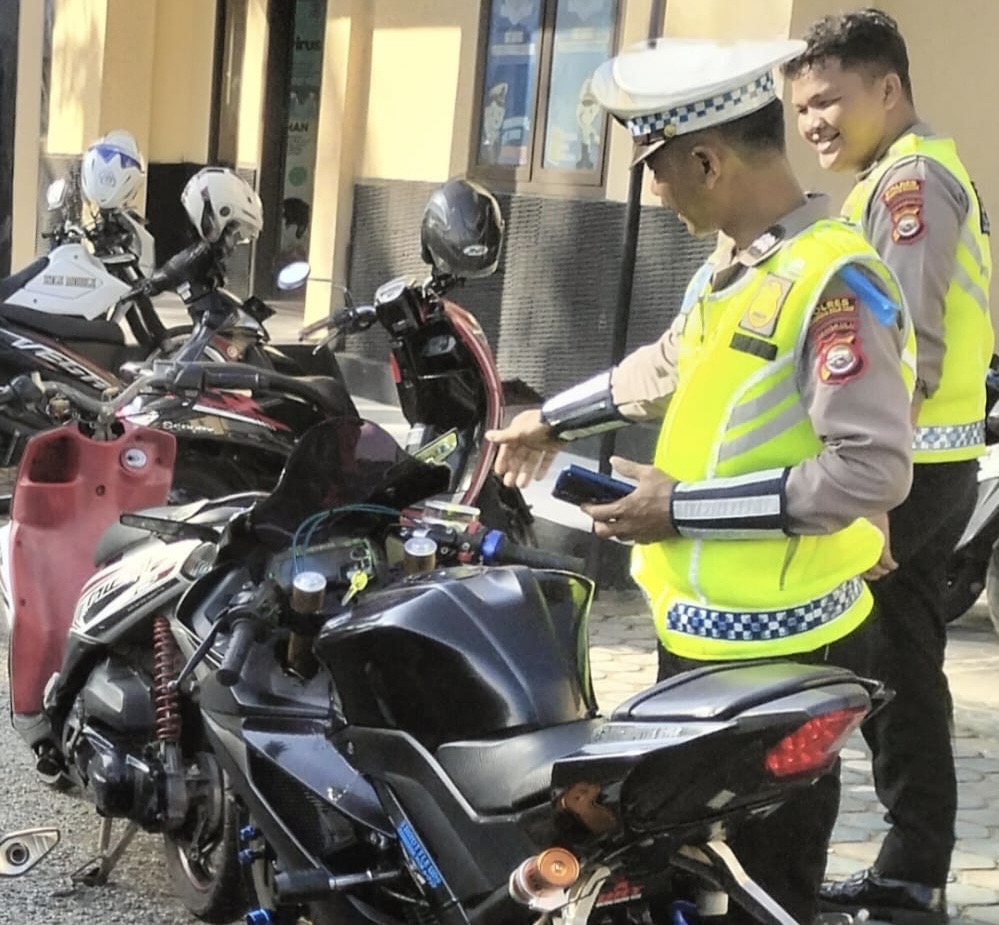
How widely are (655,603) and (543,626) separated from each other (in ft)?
0.61

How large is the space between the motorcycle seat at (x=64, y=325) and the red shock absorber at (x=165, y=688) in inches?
141

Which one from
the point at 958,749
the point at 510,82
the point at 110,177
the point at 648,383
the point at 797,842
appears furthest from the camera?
the point at 510,82

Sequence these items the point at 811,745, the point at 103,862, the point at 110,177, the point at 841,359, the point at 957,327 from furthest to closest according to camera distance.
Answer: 1. the point at 110,177
2. the point at 103,862
3. the point at 957,327
4. the point at 841,359
5. the point at 811,745

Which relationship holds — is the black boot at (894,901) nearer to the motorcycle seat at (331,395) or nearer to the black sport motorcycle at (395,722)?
the black sport motorcycle at (395,722)

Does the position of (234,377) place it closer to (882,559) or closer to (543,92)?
(882,559)

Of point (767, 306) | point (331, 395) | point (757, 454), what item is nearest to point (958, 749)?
point (331, 395)

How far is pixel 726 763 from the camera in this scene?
1.99 m

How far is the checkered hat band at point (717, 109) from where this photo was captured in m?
2.37

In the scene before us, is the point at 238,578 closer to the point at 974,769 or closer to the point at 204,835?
the point at 204,835

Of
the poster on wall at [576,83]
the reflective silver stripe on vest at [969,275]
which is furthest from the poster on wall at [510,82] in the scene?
the reflective silver stripe on vest at [969,275]

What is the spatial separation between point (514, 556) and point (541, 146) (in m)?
6.47

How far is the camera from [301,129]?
1383 centimetres

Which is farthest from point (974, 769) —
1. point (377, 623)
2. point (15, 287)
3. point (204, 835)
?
point (15, 287)

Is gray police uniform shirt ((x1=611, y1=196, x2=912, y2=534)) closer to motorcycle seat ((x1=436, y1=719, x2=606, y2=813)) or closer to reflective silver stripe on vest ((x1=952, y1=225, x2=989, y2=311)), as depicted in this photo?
motorcycle seat ((x1=436, y1=719, x2=606, y2=813))
